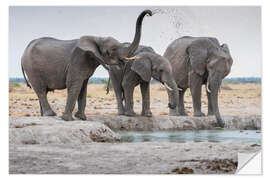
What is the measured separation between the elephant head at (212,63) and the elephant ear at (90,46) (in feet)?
8.85

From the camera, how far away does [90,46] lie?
888 centimetres

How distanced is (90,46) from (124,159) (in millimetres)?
2481

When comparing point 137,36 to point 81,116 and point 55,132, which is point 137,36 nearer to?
point 81,116

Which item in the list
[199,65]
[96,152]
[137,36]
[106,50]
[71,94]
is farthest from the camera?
[199,65]

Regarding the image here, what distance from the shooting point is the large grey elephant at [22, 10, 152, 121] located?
8.84 metres

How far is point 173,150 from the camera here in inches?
289

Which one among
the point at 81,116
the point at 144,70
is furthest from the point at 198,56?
the point at 81,116

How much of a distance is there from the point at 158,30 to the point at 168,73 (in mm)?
977

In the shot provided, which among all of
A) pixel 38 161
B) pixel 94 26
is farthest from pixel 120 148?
pixel 94 26

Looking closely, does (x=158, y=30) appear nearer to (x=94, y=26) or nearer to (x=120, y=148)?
(x=94, y=26)

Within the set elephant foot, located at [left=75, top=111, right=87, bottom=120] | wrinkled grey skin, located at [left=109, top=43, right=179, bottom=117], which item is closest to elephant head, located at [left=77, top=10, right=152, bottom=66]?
elephant foot, located at [left=75, top=111, right=87, bottom=120]

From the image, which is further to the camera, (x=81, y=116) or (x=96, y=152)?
(x=81, y=116)
